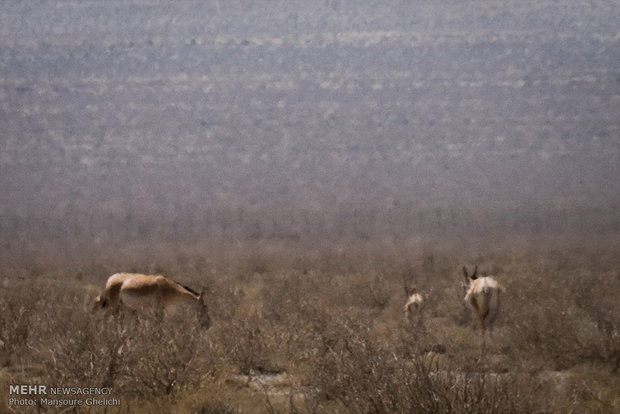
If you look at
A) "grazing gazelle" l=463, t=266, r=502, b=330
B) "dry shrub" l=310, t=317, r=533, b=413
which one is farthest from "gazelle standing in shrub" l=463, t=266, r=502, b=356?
"dry shrub" l=310, t=317, r=533, b=413

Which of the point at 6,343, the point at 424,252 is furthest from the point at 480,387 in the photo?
the point at 424,252

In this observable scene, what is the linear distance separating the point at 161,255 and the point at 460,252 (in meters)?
14.9

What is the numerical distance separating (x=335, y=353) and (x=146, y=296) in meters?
6.99

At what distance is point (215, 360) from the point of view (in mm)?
10164

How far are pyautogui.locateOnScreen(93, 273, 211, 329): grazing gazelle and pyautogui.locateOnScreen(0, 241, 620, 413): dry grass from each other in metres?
0.66

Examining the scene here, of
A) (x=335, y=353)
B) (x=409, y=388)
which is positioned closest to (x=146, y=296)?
(x=335, y=353)

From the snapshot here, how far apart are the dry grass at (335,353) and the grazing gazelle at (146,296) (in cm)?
66

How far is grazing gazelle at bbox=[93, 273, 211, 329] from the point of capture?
14312mm

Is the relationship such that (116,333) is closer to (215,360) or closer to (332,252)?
(215,360)

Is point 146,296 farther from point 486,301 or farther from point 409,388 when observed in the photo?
point 409,388

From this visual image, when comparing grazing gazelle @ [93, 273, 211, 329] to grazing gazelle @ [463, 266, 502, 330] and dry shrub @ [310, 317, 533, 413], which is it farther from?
dry shrub @ [310, 317, 533, 413]

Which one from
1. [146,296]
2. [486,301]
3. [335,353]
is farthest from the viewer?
[486,301]

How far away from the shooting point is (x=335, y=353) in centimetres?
821

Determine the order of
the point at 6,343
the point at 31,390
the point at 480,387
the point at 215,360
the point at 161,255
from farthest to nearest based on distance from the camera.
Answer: the point at 161,255 < the point at 6,343 < the point at 215,360 < the point at 31,390 < the point at 480,387
